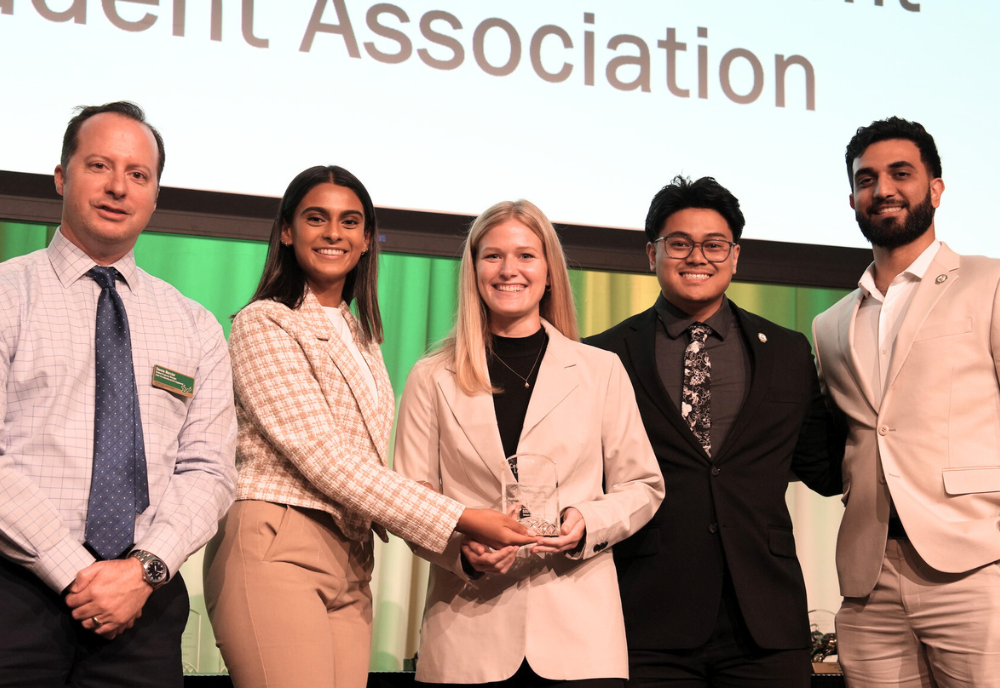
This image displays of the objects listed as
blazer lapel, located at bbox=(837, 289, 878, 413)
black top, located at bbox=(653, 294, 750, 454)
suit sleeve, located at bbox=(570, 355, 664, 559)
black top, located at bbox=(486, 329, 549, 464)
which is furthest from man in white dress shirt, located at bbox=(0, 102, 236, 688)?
blazer lapel, located at bbox=(837, 289, 878, 413)

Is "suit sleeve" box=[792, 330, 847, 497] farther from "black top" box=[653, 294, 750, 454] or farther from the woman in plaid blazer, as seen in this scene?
the woman in plaid blazer

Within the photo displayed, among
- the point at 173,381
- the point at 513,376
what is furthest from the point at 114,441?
the point at 513,376

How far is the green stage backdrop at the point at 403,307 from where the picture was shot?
12.8 ft

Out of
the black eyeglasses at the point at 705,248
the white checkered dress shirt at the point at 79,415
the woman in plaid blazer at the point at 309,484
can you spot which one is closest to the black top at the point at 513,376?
the woman in plaid blazer at the point at 309,484

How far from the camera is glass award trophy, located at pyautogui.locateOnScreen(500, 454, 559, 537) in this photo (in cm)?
229

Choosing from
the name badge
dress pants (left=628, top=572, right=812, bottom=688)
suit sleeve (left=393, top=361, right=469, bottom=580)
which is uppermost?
the name badge

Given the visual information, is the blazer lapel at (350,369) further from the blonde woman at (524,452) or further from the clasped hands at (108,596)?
the clasped hands at (108,596)

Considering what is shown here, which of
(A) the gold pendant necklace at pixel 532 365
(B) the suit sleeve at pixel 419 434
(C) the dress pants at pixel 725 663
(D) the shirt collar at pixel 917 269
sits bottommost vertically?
(C) the dress pants at pixel 725 663

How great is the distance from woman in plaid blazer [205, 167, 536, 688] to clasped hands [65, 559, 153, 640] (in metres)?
0.31

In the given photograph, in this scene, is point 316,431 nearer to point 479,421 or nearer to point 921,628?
point 479,421

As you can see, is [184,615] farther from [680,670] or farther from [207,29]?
[207,29]

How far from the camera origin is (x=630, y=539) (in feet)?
8.70

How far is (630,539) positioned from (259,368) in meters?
1.08

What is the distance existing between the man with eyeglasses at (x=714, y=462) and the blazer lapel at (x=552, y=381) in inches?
11.2
